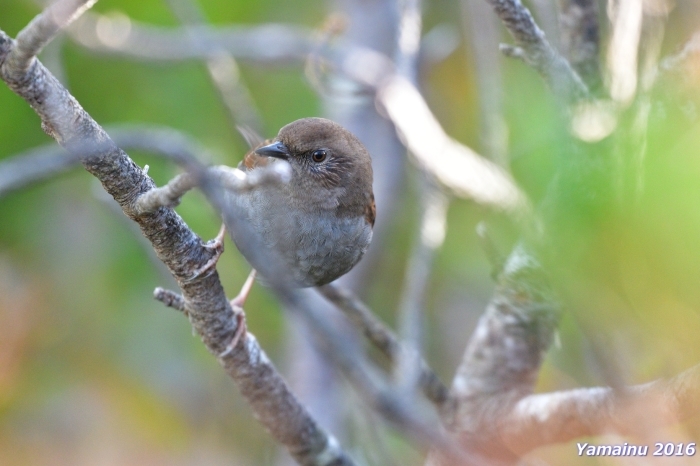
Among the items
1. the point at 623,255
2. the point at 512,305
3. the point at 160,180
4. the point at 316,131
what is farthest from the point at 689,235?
the point at 160,180

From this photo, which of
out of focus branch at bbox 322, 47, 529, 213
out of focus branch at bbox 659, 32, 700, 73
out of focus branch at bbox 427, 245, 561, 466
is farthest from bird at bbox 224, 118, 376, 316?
out of focus branch at bbox 659, 32, 700, 73

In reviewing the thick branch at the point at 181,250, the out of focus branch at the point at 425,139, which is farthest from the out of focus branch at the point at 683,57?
the thick branch at the point at 181,250

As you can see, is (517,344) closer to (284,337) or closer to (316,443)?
(316,443)

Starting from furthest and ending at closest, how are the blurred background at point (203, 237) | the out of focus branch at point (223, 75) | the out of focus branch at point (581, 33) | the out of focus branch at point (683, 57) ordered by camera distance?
1. the blurred background at point (203, 237)
2. the out of focus branch at point (223, 75)
3. the out of focus branch at point (581, 33)
4. the out of focus branch at point (683, 57)

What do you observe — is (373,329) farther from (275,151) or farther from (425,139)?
(425,139)

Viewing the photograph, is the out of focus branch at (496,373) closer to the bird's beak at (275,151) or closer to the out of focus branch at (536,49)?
the out of focus branch at (536,49)

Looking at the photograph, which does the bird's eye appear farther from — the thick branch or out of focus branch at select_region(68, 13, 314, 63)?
out of focus branch at select_region(68, 13, 314, 63)
